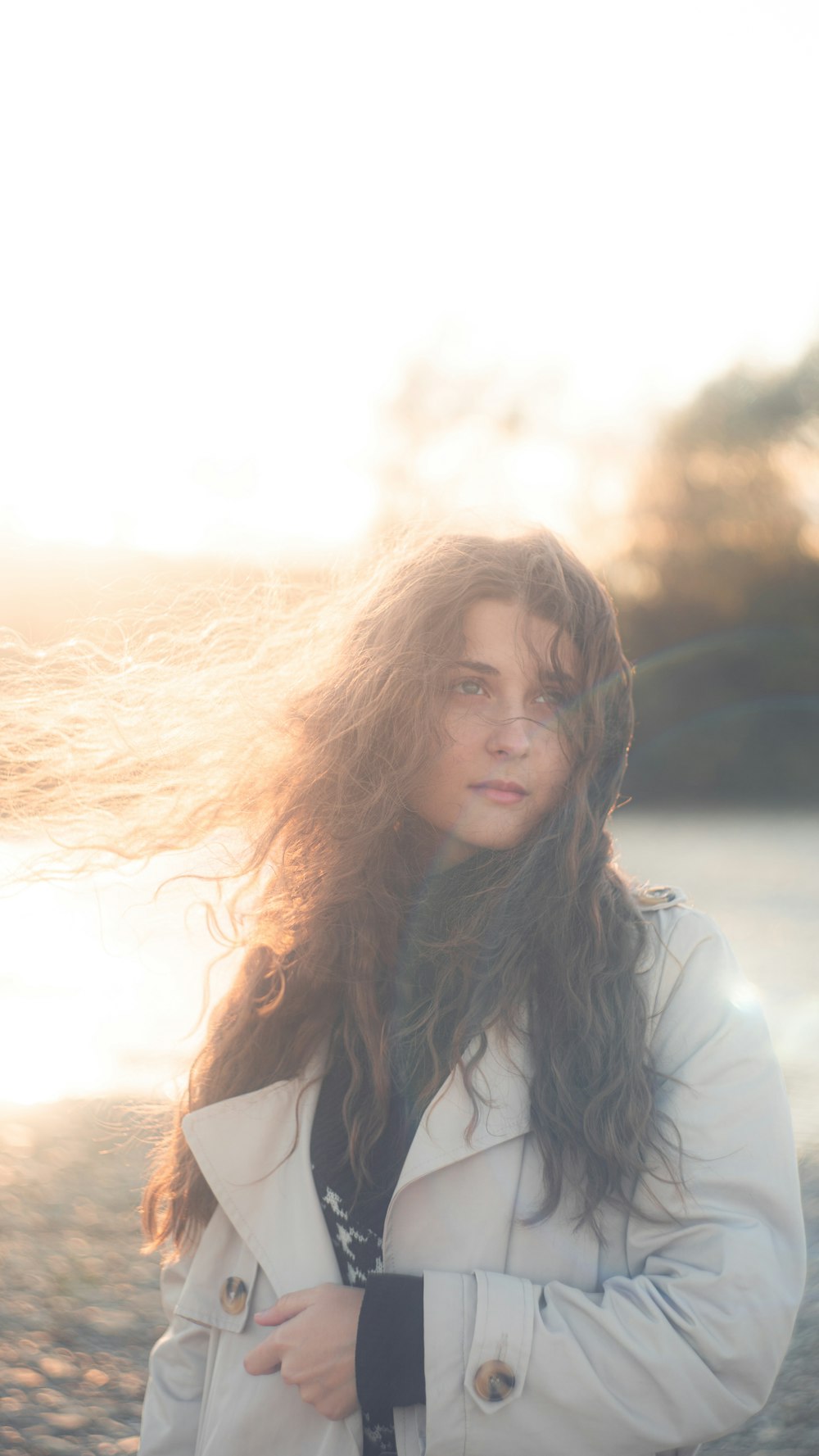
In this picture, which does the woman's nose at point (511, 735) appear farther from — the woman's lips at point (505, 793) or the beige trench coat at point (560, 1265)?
the beige trench coat at point (560, 1265)

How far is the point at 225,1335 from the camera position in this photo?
2084 millimetres

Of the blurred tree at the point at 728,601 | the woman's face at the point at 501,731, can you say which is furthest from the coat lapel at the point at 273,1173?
the blurred tree at the point at 728,601

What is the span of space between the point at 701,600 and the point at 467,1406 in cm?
2594

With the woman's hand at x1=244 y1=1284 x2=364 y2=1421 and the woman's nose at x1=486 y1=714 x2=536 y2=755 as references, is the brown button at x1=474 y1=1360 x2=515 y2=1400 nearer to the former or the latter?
the woman's hand at x1=244 y1=1284 x2=364 y2=1421

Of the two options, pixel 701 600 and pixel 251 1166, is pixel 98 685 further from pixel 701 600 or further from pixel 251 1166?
pixel 701 600

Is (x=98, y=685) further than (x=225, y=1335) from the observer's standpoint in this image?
Yes

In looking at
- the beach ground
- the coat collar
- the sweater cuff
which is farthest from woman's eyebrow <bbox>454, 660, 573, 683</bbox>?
the beach ground

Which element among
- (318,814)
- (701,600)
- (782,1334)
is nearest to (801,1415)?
(782,1334)

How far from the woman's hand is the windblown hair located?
22 centimetres

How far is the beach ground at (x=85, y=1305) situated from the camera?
11.0 feet

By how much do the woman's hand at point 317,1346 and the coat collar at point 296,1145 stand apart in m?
0.09

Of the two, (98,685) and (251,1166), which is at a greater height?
(98,685)

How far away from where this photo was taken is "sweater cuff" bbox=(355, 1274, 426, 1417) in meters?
1.77

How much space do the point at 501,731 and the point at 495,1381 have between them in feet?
3.52
